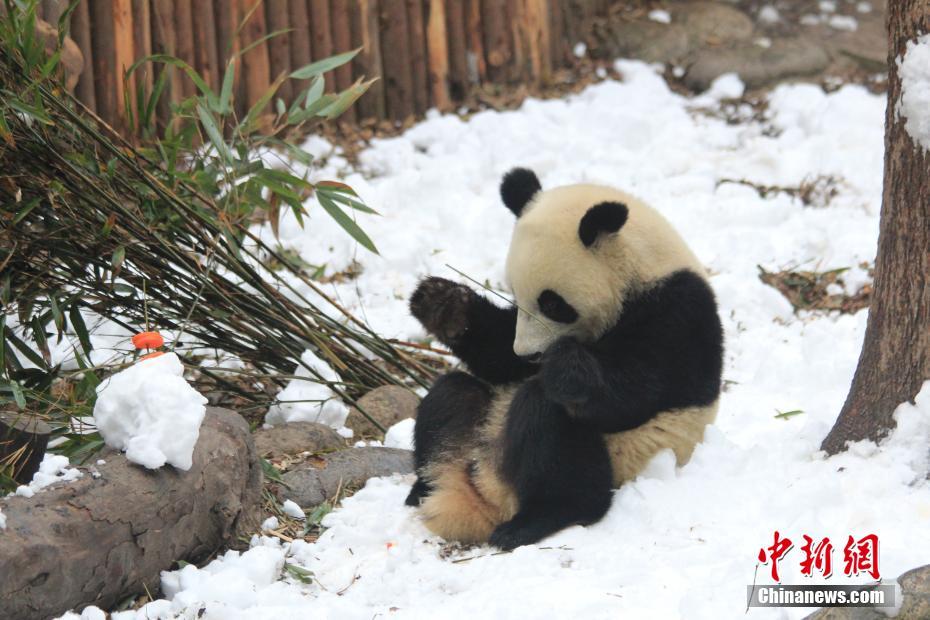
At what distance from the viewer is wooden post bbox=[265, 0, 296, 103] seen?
7.40 metres

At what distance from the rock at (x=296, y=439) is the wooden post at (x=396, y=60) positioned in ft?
13.6

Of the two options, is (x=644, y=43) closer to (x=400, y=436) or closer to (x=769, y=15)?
(x=769, y=15)

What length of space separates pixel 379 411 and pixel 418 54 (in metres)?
4.18

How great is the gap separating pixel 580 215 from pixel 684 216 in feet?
11.5

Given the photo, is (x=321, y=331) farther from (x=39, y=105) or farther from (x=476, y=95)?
(x=476, y=95)

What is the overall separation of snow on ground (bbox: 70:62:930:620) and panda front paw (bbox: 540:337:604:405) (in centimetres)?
41

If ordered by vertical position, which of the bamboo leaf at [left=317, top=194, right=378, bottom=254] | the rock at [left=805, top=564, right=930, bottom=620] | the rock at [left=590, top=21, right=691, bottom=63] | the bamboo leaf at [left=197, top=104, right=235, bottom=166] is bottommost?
the rock at [left=805, top=564, right=930, bottom=620]

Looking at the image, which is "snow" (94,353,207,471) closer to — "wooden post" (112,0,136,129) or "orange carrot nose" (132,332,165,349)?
"orange carrot nose" (132,332,165,349)

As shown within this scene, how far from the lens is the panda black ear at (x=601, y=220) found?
10.9 ft

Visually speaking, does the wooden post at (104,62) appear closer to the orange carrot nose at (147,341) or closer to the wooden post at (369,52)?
the wooden post at (369,52)

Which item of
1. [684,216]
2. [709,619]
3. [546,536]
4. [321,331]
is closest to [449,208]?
[684,216]

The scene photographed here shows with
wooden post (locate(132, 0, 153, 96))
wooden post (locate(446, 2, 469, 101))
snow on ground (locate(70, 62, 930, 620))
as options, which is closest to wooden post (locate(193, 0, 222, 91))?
wooden post (locate(132, 0, 153, 96))

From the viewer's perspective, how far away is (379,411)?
4.63m

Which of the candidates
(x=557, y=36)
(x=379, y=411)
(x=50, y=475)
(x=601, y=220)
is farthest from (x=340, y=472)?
(x=557, y=36)
